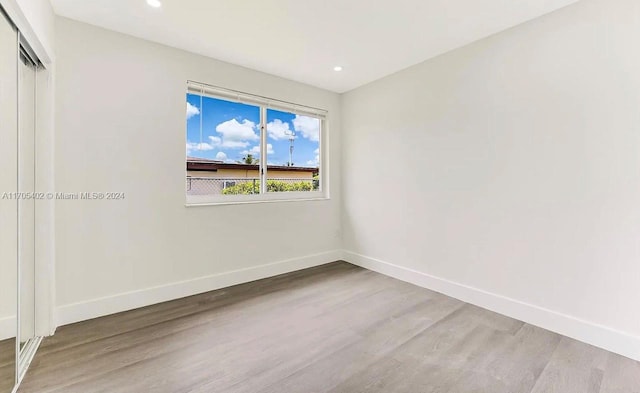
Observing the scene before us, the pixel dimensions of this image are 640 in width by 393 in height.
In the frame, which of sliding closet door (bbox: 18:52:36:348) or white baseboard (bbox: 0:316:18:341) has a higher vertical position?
sliding closet door (bbox: 18:52:36:348)

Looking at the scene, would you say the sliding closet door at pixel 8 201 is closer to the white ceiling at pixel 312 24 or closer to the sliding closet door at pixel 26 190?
the sliding closet door at pixel 26 190

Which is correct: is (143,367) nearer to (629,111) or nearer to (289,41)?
(289,41)

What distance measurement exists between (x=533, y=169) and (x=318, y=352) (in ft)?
7.26

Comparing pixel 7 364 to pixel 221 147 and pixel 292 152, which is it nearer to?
pixel 221 147

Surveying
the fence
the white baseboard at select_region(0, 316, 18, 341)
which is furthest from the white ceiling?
the white baseboard at select_region(0, 316, 18, 341)

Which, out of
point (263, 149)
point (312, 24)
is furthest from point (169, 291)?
point (312, 24)

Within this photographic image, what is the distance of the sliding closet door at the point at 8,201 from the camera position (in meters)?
1.54

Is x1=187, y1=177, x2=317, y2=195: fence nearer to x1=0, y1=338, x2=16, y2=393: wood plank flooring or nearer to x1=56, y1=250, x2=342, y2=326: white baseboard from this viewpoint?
x1=56, y1=250, x2=342, y2=326: white baseboard

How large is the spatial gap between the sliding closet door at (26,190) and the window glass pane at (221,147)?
1160 millimetres

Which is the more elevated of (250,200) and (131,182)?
(131,182)

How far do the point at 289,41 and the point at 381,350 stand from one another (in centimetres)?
271

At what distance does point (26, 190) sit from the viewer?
1.92 metres

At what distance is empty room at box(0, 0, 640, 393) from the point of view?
1771 millimetres

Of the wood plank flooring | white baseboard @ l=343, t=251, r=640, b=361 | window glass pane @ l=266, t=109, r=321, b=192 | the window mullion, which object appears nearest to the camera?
the wood plank flooring
